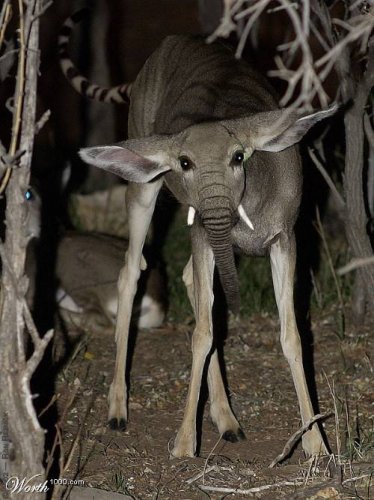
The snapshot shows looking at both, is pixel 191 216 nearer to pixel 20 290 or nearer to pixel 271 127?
pixel 271 127

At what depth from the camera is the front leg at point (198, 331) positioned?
5262 millimetres

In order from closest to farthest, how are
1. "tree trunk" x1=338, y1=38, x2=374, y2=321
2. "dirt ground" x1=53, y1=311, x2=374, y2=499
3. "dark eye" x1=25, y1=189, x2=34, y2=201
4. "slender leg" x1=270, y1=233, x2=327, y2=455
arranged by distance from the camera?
1. "dark eye" x1=25, y1=189, x2=34, y2=201
2. "dirt ground" x1=53, y1=311, x2=374, y2=499
3. "slender leg" x1=270, y1=233, x2=327, y2=455
4. "tree trunk" x1=338, y1=38, x2=374, y2=321

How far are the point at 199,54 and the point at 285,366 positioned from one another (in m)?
2.01

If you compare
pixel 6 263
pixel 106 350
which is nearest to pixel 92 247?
pixel 106 350

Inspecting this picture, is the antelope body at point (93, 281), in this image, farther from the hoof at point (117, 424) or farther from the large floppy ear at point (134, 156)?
the large floppy ear at point (134, 156)

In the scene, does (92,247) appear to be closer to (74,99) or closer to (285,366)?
(285,366)

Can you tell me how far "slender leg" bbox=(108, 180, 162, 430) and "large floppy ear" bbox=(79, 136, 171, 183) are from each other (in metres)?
0.64

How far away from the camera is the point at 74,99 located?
40.4ft

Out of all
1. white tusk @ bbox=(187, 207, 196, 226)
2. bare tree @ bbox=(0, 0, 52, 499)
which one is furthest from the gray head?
bare tree @ bbox=(0, 0, 52, 499)

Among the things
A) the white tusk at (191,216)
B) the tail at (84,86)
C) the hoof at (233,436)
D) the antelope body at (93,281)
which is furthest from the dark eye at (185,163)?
the antelope body at (93,281)

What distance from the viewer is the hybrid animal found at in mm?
4973

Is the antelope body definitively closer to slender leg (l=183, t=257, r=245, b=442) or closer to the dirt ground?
the dirt ground

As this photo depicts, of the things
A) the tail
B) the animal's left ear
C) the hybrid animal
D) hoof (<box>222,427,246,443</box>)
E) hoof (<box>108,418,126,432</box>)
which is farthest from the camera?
the tail

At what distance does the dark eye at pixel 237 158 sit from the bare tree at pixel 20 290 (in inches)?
52.9
